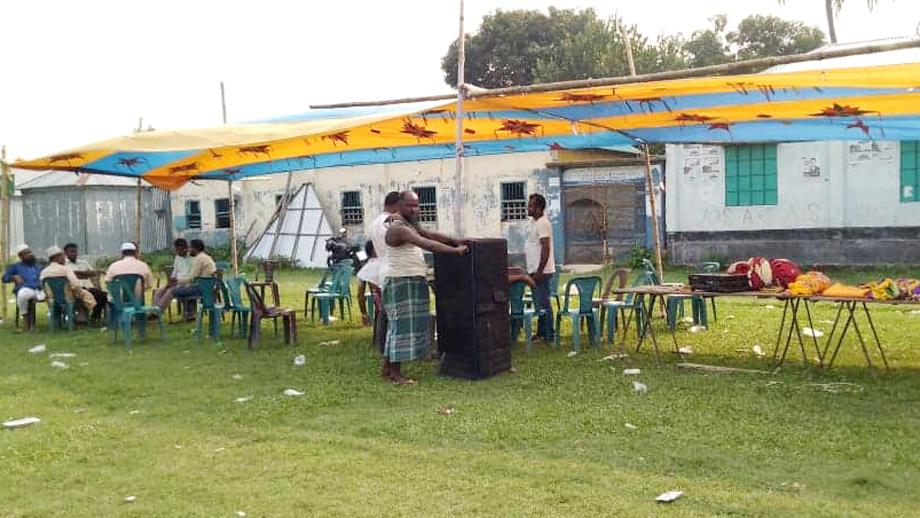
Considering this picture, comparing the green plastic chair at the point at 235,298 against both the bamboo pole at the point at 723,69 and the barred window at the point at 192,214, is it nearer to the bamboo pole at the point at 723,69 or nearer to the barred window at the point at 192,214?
the bamboo pole at the point at 723,69

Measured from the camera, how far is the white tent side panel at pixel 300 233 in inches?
871

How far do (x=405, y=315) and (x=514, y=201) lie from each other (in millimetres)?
13690

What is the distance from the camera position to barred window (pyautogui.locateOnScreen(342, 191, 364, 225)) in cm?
2239

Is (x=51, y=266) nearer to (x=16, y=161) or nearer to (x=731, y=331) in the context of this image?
(x=16, y=161)

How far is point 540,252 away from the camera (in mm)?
8289

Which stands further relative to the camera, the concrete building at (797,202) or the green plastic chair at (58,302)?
the concrete building at (797,202)

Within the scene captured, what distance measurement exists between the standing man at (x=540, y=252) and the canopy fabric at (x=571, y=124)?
1.04 meters

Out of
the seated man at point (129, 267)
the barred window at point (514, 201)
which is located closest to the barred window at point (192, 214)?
the barred window at point (514, 201)

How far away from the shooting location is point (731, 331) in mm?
→ 9258

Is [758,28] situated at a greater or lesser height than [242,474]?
greater

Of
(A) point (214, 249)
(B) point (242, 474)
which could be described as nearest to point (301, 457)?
(B) point (242, 474)

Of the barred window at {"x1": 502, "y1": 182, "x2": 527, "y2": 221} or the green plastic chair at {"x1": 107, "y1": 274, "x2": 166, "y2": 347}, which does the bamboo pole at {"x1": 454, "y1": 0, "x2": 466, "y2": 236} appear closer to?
the green plastic chair at {"x1": 107, "y1": 274, "x2": 166, "y2": 347}

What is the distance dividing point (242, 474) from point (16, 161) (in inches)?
285

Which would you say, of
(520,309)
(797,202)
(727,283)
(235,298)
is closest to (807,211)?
(797,202)
